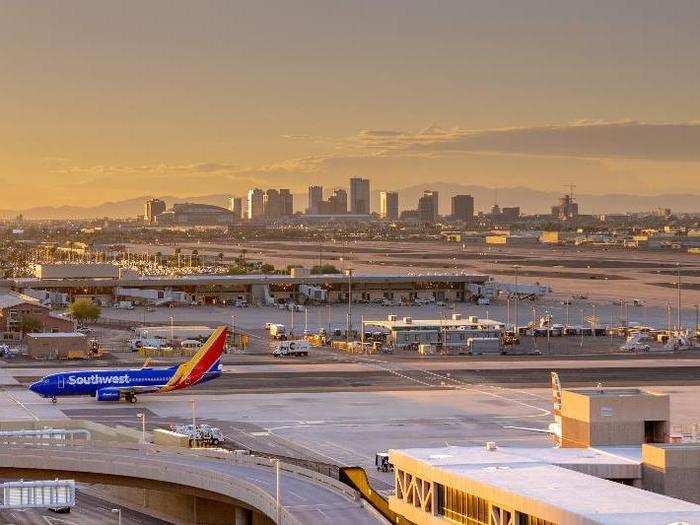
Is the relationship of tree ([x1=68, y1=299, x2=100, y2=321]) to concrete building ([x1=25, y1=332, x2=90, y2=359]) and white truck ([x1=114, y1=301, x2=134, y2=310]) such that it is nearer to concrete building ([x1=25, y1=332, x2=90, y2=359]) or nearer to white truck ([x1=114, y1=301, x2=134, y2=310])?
white truck ([x1=114, y1=301, x2=134, y2=310])

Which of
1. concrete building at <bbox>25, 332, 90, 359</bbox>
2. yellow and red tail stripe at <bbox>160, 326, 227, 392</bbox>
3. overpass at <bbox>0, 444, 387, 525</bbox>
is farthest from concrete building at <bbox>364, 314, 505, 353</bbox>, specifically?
overpass at <bbox>0, 444, 387, 525</bbox>

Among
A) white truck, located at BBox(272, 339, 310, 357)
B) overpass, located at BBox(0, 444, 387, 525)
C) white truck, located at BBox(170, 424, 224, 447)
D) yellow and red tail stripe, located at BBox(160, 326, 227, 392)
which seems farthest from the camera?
white truck, located at BBox(272, 339, 310, 357)

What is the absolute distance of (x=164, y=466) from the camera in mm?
45094

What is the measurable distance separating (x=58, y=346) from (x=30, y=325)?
12317mm

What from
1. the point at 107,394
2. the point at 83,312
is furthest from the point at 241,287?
the point at 107,394

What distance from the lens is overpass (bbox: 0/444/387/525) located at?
128 feet

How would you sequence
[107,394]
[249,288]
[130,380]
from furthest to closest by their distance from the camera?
[249,288], [130,380], [107,394]

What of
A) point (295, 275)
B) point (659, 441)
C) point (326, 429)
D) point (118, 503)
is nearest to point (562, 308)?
point (295, 275)

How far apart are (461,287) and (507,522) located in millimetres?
134313

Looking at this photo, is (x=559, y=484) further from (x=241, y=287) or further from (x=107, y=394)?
(x=241, y=287)

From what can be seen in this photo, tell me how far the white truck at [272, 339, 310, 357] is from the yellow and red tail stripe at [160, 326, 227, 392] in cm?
2393

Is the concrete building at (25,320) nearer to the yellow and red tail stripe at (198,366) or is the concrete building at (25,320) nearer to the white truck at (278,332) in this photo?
the white truck at (278,332)

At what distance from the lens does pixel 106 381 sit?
76.2m

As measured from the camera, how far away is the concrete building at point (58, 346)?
324 feet
